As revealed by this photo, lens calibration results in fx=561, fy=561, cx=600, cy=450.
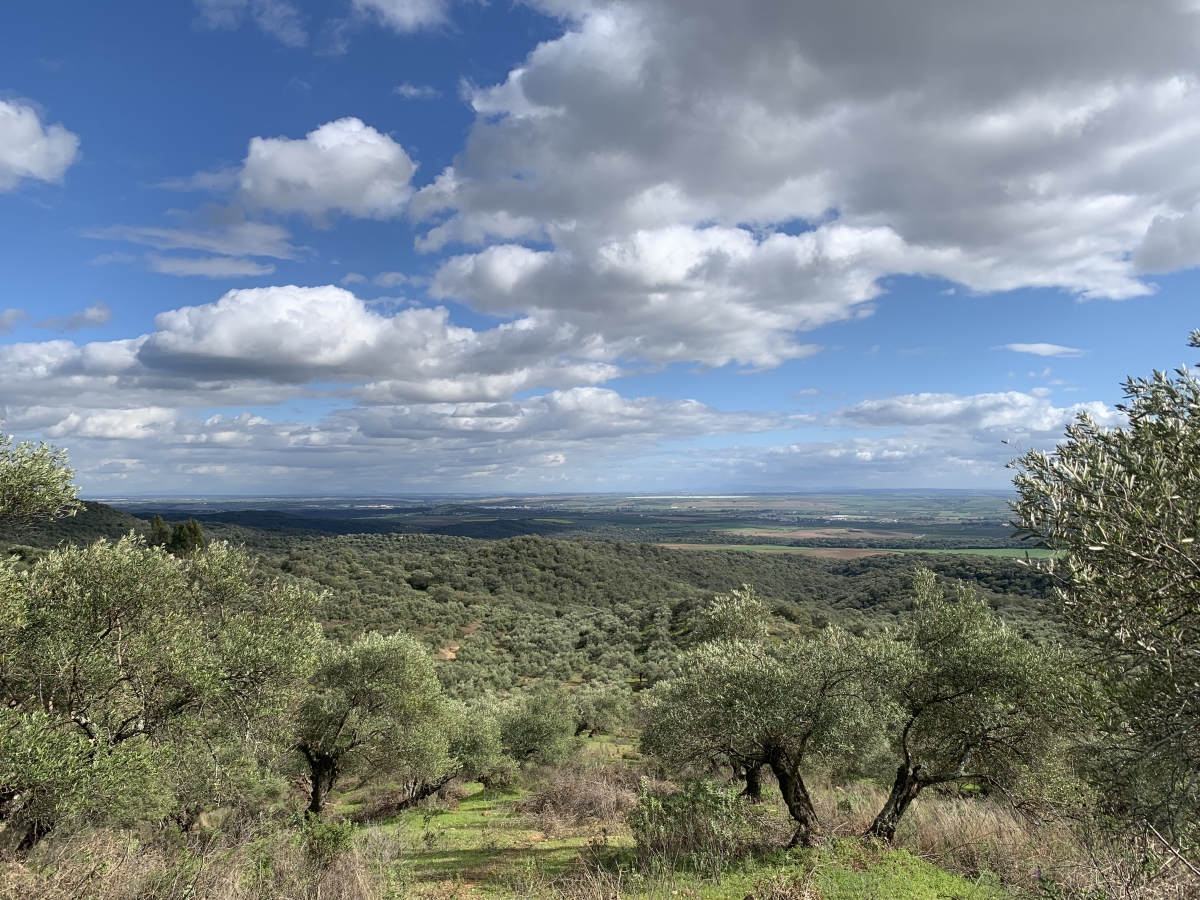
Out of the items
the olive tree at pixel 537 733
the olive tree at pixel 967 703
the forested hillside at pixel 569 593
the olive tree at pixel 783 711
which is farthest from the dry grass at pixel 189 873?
the forested hillside at pixel 569 593

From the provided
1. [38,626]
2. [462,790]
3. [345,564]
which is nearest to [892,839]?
[38,626]

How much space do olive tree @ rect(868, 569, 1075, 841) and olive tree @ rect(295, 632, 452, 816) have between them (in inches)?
735

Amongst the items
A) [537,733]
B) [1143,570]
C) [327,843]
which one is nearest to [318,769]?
[327,843]

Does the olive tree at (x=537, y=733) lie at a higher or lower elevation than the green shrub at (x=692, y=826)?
lower

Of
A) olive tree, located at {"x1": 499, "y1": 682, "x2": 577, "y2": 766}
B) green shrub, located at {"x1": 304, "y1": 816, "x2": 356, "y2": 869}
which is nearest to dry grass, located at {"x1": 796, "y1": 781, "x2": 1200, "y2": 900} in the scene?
green shrub, located at {"x1": 304, "y1": 816, "x2": 356, "y2": 869}

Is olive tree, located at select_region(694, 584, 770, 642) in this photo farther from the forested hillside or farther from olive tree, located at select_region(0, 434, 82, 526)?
olive tree, located at select_region(0, 434, 82, 526)

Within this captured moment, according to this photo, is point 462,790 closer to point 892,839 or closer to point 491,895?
point 491,895

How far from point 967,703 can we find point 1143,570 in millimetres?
11055

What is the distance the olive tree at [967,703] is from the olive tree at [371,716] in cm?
1868

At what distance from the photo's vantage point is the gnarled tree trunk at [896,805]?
16.1m

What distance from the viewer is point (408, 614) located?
83.1 meters

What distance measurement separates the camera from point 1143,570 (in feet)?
23.1

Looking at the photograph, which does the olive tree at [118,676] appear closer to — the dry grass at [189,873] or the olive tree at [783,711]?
the dry grass at [189,873]

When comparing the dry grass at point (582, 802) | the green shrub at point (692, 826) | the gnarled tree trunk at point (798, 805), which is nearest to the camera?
the green shrub at point (692, 826)
